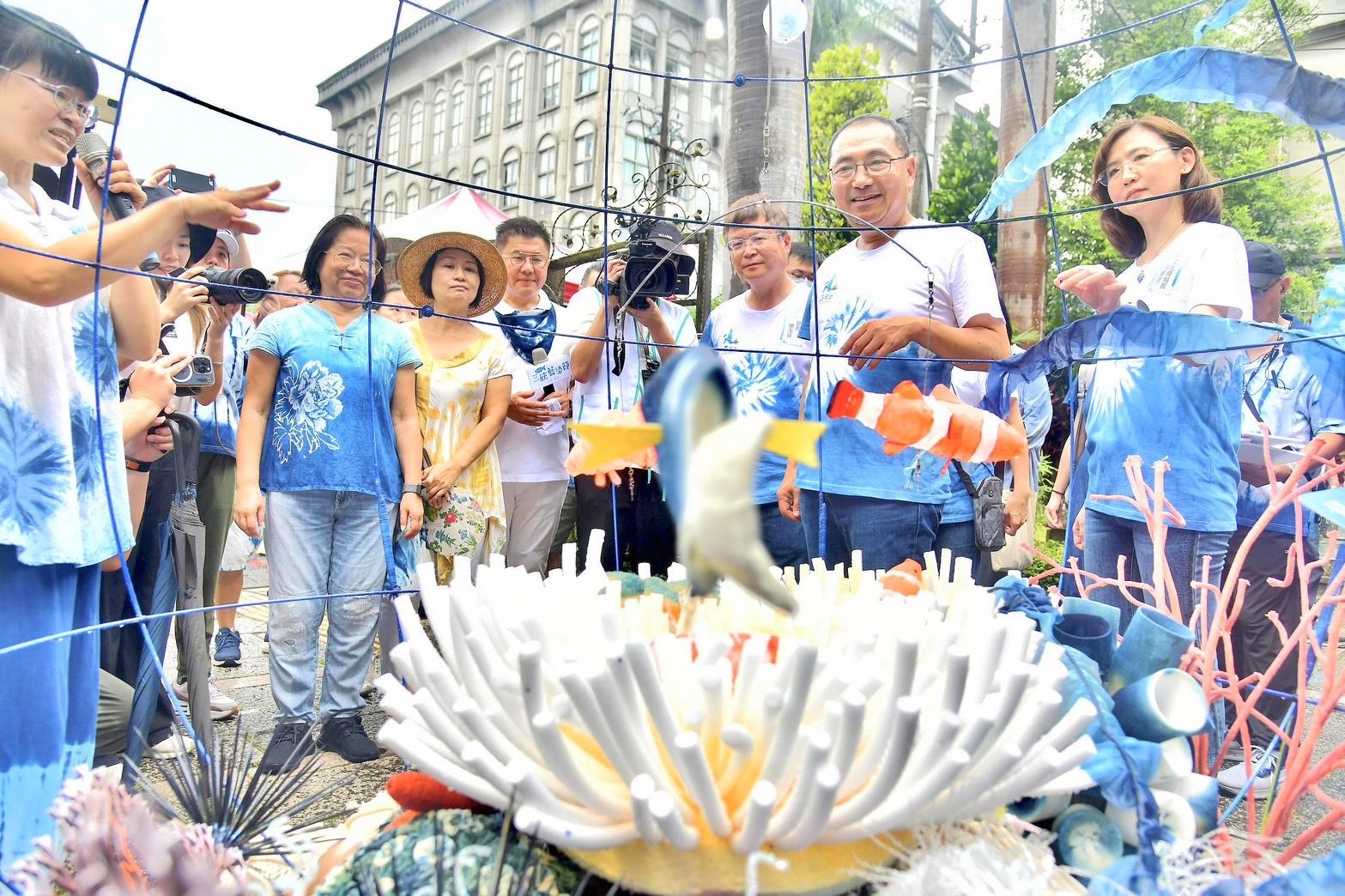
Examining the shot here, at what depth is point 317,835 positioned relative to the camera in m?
0.63

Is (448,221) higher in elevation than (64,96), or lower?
higher

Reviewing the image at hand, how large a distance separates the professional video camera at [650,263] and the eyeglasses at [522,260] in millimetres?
1427

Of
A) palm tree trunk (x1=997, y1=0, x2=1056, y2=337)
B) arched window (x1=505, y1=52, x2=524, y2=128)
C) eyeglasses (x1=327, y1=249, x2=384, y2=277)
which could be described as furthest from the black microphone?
arched window (x1=505, y1=52, x2=524, y2=128)

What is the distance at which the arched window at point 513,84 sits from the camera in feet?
32.3

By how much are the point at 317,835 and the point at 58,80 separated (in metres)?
0.97

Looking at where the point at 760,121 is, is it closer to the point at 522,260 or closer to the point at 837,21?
the point at 522,260

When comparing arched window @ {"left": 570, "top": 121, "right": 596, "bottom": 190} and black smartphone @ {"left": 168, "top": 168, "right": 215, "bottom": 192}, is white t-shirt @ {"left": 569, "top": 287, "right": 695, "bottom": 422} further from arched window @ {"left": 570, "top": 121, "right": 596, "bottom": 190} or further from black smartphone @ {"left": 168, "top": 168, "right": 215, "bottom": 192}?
arched window @ {"left": 570, "top": 121, "right": 596, "bottom": 190}

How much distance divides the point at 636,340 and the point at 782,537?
0.49 meters

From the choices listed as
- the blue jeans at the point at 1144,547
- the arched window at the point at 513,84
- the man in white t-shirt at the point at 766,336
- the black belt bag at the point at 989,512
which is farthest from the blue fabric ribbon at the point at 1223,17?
the arched window at the point at 513,84

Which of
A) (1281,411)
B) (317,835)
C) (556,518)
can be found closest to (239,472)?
(556,518)

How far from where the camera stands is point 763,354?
50.2 inches

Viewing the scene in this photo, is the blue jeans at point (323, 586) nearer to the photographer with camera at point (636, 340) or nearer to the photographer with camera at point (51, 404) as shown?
the photographer with camera at point (636, 340)

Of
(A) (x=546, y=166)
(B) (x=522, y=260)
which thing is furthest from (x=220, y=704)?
(A) (x=546, y=166)

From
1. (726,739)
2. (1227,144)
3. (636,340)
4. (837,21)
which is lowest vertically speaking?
(726,739)
